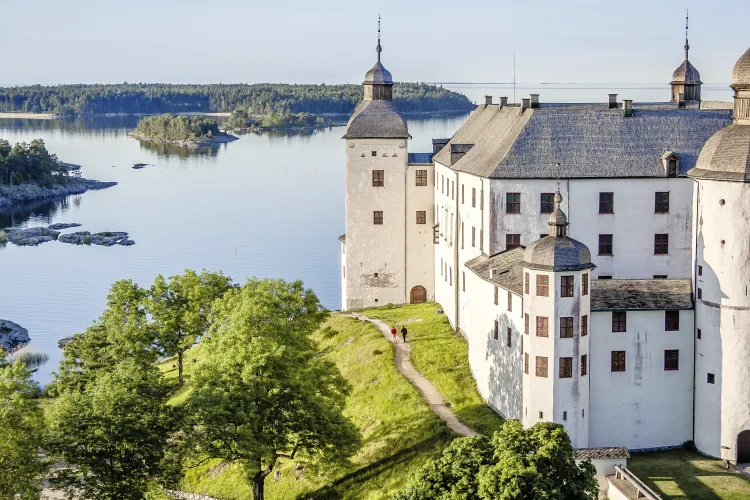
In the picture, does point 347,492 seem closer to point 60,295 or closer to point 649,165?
point 649,165

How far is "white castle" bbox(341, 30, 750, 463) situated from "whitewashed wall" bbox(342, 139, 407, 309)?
108 millimetres

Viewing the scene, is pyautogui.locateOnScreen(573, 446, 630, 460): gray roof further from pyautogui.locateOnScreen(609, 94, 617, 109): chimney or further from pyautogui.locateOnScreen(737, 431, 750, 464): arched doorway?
pyautogui.locateOnScreen(609, 94, 617, 109): chimney

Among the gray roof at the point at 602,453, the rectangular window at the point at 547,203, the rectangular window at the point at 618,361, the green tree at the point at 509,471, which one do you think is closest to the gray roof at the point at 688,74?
the rectangular window at the point at 547,203

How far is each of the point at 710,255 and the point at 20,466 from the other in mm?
26972

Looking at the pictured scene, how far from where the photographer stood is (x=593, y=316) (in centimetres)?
4416

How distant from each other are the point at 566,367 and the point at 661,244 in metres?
13.8

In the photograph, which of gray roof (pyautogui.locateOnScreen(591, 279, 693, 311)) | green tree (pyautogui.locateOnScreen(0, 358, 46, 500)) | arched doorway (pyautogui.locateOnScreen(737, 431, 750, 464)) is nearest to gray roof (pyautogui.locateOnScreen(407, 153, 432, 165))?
gray roof (pyautogui.locateOnScreen(591, 279, 693, 311))

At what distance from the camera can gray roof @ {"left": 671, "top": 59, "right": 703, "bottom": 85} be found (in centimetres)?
7350

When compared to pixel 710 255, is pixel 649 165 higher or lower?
higher

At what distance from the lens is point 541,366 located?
4316cm

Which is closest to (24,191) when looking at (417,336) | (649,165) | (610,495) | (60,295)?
(60,295)

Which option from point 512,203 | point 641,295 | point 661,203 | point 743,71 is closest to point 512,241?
point 512,203

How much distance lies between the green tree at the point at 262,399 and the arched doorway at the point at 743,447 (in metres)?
15.1

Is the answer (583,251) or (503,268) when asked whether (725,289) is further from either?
(503,268)
